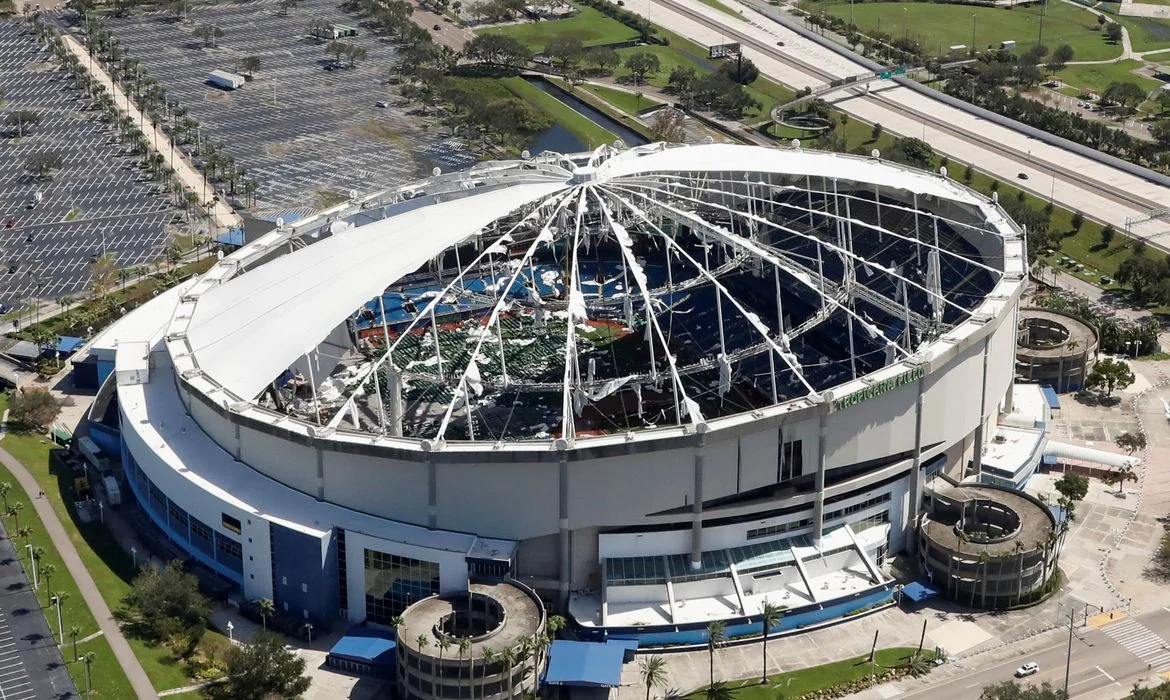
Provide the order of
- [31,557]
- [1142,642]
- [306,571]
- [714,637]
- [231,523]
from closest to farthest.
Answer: [714,637] < [1142,642] < [306,571] < [231,523] < [31,557]

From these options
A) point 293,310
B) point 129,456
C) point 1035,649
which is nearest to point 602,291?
point 293,310

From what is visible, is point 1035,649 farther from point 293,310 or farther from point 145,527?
point 145,527

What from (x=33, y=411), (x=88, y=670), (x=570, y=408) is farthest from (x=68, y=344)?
(x=570, y=408)

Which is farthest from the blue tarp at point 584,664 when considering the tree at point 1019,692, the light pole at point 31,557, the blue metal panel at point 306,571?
the light pole at point 31,557

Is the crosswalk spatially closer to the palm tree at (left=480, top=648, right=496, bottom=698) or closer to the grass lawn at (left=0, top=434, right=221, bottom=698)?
the palm tree at (left=480, top=648, right=496, bottom=698)

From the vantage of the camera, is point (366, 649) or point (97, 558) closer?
point (366, 649)

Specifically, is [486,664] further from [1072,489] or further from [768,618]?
[1072,489]
